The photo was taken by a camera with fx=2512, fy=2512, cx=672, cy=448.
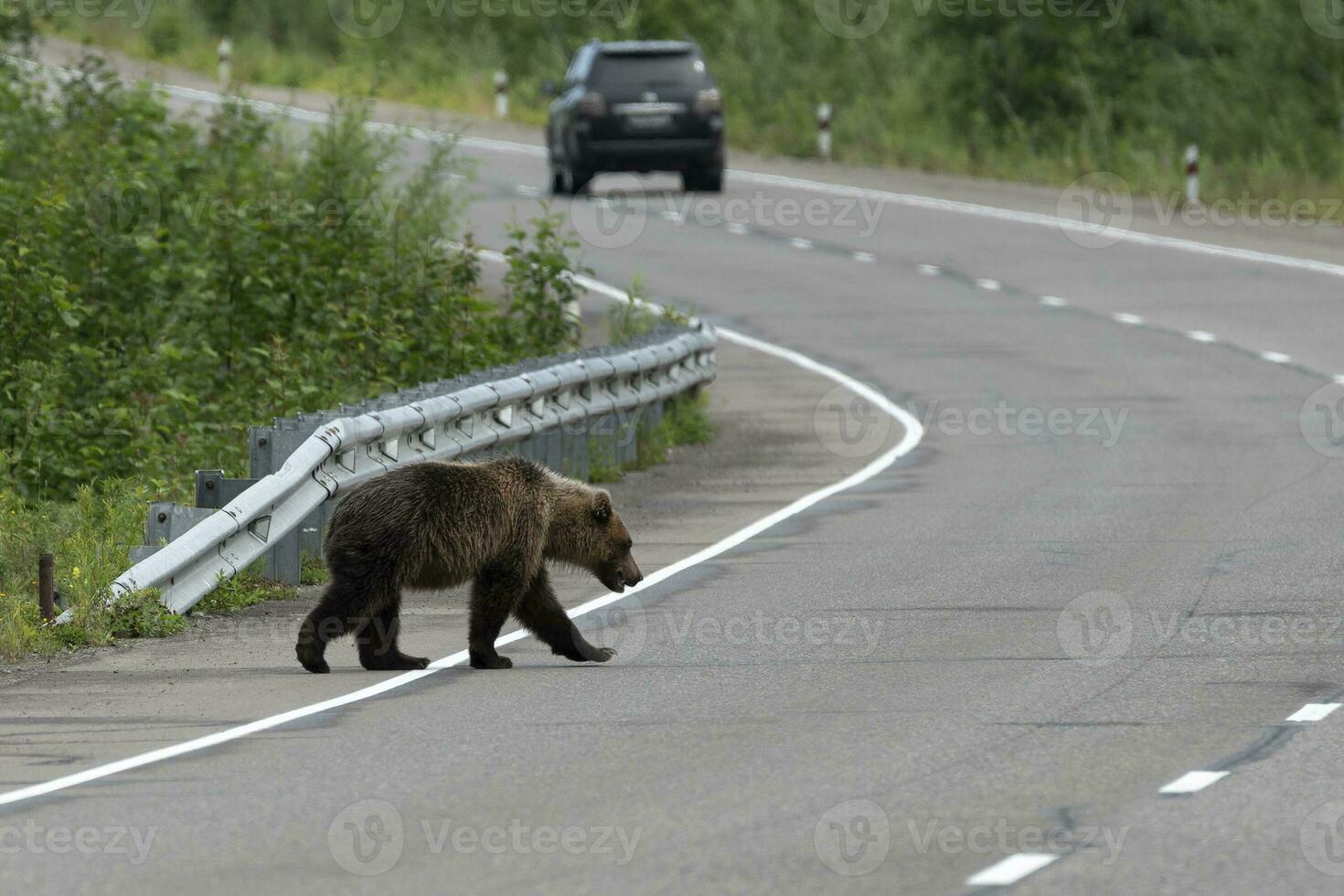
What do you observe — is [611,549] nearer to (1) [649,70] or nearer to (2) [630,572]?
(2) [630,572]

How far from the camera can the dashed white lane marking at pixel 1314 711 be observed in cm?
1002

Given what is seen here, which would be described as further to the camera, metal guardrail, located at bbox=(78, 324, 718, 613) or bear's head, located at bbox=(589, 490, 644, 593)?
metal guardrail, located at bbox=(78, 324, 718, 613)

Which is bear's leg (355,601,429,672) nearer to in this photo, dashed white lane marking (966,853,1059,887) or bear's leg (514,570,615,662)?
bear's leg (514,570,615,662)

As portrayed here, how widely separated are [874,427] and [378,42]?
46.9 meters

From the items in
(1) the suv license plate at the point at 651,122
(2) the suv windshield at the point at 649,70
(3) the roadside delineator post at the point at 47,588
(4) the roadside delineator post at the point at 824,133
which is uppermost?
(2) the suv windshield at the point at 649,70

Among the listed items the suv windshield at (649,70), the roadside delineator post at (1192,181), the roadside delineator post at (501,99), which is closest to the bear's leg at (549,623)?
the suv windshield at (649,70)

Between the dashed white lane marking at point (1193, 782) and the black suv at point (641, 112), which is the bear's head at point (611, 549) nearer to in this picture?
the dashed white lane marking at point (1193, 782)

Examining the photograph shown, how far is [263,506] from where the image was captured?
1312cm

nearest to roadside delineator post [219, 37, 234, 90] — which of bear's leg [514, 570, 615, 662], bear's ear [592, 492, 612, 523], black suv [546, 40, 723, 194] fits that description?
black suv [546, 40, 723, 194]

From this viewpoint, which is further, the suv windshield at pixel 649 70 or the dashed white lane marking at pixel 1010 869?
the suv windshield at pixel 649 70

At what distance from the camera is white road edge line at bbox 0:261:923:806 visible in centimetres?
931

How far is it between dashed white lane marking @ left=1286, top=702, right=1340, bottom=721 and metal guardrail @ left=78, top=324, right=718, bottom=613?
5.40 meters

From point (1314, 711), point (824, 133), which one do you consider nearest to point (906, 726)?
point (1314, 711)

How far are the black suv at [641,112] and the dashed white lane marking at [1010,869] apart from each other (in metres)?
31.5
